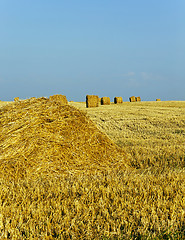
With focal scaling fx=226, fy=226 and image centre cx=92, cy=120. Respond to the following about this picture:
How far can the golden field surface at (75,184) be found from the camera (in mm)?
2455

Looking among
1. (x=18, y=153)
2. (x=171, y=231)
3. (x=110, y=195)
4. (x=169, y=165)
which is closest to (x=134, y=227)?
(x=171, y=231)

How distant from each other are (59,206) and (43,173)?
1717 millimetres

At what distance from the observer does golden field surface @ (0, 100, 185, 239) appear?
8.05 ft

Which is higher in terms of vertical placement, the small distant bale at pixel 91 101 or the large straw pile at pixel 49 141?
the small distant bale at pixel 91 101

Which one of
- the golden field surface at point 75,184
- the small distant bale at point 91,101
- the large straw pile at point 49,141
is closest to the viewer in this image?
the golden field surface at point 75,184

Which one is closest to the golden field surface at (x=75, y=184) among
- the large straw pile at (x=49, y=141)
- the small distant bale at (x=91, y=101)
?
the large straw pile at (x=49, y=141)

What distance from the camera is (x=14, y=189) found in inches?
137

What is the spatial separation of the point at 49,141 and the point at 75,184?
1442mm

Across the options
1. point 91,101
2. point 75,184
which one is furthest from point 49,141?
point 91,101

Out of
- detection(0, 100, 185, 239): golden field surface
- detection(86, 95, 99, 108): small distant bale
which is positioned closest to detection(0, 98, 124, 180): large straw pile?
detection(0, 100, 185, 239): golden field surface

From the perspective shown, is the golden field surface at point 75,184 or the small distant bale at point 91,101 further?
the small distant bale at point 91,101

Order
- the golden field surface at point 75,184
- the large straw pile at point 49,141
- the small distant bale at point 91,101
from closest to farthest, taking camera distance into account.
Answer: the golden field surface at point 75,184, the large straw pile at point 49,141, the small distant bale at point 91,101

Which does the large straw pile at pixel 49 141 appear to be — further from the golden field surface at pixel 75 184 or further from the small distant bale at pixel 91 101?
the small distant bale at pixel 91 101

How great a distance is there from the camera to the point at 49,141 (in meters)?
4.81
